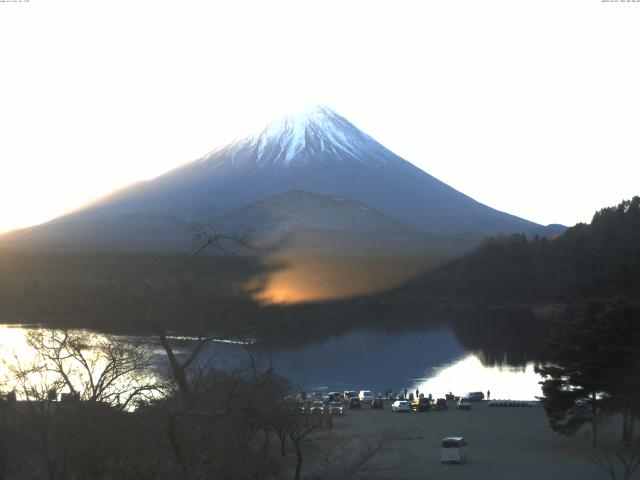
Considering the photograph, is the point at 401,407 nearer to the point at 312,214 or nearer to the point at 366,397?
the point at 366,397

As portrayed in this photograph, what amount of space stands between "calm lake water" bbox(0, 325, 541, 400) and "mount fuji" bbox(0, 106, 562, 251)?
19.3 meters

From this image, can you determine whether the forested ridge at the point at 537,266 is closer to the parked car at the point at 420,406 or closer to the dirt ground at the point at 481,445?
the parked car at the point at 420,406

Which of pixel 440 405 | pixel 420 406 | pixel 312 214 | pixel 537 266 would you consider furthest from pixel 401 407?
pixel 312 214

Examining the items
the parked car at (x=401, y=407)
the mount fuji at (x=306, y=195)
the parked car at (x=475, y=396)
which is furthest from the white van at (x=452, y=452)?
the mount fuji at (x=306, y=195)

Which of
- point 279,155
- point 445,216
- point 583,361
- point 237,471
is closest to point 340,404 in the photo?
point 583,361

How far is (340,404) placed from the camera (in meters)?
13.8

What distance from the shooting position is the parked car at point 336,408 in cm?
1267

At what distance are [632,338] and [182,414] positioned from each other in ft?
24.5

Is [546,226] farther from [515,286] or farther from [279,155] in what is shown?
[515,286]

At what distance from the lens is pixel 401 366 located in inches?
850

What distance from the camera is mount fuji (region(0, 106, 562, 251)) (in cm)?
5462

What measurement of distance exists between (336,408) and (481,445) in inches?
126

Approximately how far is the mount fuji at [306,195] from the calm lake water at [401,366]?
1933 centimetres

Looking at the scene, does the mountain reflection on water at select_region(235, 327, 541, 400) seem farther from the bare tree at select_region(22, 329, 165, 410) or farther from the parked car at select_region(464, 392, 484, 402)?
the bare tree at select_region(22, 329, 165, 410)
